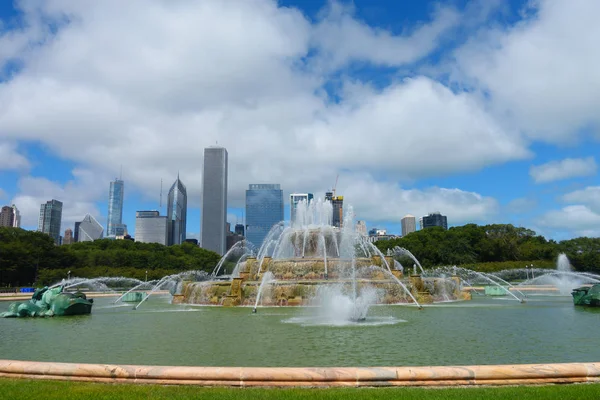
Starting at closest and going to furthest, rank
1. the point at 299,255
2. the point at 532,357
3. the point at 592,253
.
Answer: the point at 532,357, the point at 299,255, the point at 592,253

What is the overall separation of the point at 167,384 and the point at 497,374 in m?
5.75

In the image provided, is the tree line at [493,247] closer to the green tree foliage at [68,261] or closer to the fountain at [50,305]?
the green tree foliage at [68,261]

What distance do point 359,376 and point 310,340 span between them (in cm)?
615

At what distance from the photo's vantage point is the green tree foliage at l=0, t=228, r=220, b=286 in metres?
69.9

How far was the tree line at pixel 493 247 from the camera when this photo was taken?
78.0 m

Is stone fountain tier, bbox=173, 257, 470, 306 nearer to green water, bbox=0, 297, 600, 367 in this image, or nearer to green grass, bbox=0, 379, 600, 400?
green water, bbox=0, 297, 600, 367

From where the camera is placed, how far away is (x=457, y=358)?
35.5 ft

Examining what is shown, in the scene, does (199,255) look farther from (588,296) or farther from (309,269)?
(588,296)

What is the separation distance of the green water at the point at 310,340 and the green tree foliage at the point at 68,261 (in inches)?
2244

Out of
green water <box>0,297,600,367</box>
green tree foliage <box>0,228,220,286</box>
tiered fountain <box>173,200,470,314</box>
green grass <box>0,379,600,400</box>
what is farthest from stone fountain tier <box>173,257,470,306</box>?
green tree foliage <box>0,228,220,286</box>

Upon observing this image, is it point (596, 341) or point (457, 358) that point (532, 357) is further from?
point (596, 341)

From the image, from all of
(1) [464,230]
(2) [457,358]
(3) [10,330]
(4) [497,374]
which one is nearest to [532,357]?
(2) [457,358]

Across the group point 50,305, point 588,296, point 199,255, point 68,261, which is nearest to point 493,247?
point 199,255

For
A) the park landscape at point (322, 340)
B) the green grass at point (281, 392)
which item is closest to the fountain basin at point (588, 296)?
the park landscape at point (322, 340)
